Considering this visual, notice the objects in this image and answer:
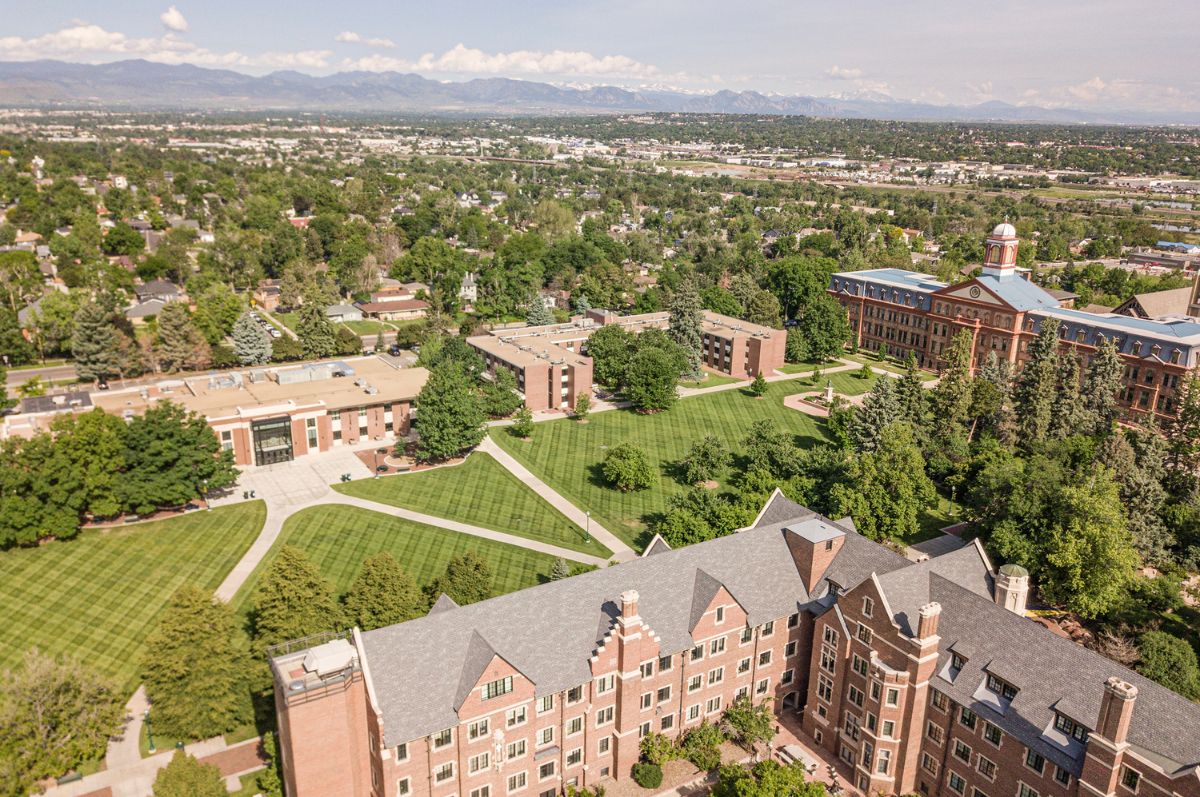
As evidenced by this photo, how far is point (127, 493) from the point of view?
7044cm

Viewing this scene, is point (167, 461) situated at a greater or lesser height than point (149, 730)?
greater

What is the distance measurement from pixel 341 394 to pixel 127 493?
2822 centimetres

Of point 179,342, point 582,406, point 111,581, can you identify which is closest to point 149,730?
point 111,581

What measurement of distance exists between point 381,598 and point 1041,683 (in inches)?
1519

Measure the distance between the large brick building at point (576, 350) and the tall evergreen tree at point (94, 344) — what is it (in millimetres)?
49724

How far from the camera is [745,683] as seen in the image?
49312mm

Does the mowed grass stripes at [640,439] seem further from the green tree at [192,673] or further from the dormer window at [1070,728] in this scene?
the dormer window at [1070,728]

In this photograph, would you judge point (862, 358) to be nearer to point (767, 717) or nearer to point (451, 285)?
point (451, 285)

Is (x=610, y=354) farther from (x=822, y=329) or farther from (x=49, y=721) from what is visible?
(x=49, y=721)

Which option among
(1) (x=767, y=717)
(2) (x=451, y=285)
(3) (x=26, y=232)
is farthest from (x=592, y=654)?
(3) (x=26, y=232)

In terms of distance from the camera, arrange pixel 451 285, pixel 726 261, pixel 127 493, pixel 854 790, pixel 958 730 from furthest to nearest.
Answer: pixel 726 261, pixel 451 285, pixel 127 493, pixel 854 790, pixel 958 730

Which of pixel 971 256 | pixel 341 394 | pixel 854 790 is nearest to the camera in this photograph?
pixel 854 790

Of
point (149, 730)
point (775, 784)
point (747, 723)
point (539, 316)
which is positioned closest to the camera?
point (775, 784)

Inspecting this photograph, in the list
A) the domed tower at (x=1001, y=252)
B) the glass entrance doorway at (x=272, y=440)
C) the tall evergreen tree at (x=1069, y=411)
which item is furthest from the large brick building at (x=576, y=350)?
the tall evergreen tree at (x=1069, y=411)
